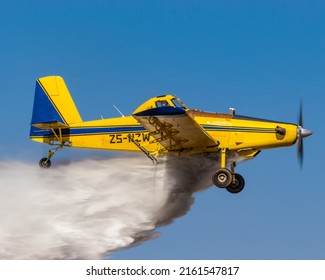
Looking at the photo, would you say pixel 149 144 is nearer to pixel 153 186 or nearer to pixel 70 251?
pixel 153 186

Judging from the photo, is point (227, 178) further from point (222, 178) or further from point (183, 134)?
point (183, 134)

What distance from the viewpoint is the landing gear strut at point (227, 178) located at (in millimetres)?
29275

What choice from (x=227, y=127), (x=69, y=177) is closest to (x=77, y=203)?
(x=69, y=177)

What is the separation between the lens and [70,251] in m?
29.6

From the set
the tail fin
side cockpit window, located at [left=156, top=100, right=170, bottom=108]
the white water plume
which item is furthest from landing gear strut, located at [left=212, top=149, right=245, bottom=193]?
the tail fin

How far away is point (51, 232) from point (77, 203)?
1428 millimetres

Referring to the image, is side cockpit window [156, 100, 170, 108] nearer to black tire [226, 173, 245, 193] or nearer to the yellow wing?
the yellow wing

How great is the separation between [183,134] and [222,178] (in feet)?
5.18

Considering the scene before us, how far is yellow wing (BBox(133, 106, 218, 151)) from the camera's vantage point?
93.5ft

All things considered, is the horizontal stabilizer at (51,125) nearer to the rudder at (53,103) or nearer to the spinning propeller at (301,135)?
the rudder at (53,103)

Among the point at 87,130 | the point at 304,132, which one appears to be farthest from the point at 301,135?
the point at 87,130

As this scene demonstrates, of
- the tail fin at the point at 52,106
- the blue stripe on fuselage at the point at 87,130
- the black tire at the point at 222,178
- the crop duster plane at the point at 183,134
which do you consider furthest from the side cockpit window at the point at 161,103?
the tail fin at the point at 52,106
